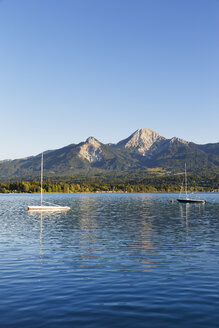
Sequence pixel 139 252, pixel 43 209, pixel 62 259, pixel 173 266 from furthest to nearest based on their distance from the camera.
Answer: pixel 43 209
pixel 139 252
pixel 62 259
pixel 173 266

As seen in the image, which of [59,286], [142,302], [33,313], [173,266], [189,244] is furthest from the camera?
[189,244]

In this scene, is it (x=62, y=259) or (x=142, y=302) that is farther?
(x=62, y=259)

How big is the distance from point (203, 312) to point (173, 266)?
11.5 metres

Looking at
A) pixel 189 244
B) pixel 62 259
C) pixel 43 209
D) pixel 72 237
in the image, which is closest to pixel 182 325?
pixel 62 259

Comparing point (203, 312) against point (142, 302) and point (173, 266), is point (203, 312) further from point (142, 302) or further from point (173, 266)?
point (173, 266)

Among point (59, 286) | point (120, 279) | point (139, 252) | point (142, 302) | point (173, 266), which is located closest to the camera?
point (142, 302)

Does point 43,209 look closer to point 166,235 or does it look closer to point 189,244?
point 166,235

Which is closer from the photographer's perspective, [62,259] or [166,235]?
[62,259]

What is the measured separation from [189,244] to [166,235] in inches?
350

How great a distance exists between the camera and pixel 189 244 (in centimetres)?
4341

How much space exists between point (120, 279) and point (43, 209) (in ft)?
285

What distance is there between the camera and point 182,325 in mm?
16922

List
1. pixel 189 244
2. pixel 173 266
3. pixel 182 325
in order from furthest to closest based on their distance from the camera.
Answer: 1. pixel 189 244
2. pixel 173 266
3. pixel 182 325

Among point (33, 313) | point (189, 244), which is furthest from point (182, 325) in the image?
point (189, 244)
